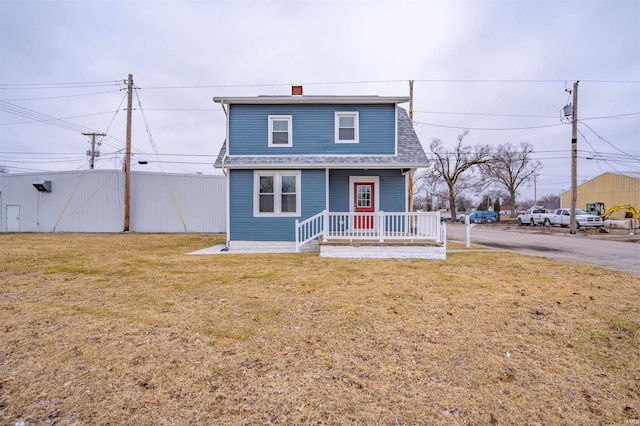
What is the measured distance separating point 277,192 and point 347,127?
3.88 meters

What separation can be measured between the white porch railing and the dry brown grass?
3237 millimetres

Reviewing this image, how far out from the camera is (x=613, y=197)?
113 feet

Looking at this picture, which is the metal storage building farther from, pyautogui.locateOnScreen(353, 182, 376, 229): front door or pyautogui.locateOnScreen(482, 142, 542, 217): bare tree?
pyautogui.locateOnScreen(482, 142, 542, 217): bare tree

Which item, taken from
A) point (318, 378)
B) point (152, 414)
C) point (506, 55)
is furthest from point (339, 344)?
point (506, 55)

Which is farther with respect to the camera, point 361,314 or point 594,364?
point 361,314

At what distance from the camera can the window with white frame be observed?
11.7 m

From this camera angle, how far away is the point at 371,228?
1106cm

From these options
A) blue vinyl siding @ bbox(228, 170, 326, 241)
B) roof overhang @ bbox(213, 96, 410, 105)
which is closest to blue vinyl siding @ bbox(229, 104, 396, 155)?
roof overhang @ bbox(213, 96, 410, 105)

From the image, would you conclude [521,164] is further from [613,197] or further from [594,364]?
[594,364]

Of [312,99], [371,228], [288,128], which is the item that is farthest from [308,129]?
[371,228]

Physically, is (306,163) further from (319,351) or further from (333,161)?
(319,351)

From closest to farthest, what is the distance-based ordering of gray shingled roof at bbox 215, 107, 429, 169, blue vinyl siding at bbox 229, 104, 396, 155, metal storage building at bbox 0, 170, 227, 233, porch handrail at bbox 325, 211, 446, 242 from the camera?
porch handrail at bbox 325, 211, 446, 242
gray shingled roof at bbox 215, 107, 429, 169
blue vinyl siding at bbox 229, 104, 396, 155
metal storage building at bbox 0, 170, 227, 233

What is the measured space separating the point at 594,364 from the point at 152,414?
4.25 m

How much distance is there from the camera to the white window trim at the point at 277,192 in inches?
446
